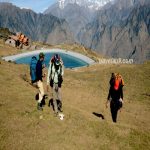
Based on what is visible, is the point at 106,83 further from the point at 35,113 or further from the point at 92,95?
the point at 35,113

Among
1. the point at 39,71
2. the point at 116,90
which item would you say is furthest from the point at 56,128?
the point at 116,90

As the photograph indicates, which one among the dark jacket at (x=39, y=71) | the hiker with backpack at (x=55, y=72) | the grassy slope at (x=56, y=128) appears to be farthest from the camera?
the dark jacket at (x=39, y=71)

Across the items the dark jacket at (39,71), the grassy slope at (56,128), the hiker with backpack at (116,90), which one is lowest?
the grassy slope at (56,128)

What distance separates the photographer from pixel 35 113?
1792 cm

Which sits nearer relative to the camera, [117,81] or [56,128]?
[56,128]

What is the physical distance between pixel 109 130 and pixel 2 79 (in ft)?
36.7

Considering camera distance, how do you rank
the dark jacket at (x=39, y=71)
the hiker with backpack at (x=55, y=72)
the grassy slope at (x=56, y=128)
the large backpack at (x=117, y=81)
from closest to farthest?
the grassy slope at (x=56, y=128) < the hiker with backpack at (x=55, y=72) < the dark jacket at (x=39, y=71) < the large backpack at (x=117, y=81)

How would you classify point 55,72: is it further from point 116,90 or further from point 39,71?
point 116,90

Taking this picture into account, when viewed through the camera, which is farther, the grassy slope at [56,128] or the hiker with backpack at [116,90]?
the hiker with backpack at [116,90]

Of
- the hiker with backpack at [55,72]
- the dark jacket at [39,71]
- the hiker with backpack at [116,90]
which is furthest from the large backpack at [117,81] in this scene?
the dark jacket at [39,71]

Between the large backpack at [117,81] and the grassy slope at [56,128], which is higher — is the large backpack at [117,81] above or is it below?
above

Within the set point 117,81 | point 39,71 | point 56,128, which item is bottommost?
point 56,128

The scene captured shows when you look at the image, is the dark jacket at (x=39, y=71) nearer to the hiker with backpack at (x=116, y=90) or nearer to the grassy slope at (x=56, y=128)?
the grassy slope at (x=56, y=128)

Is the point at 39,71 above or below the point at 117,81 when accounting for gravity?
above
